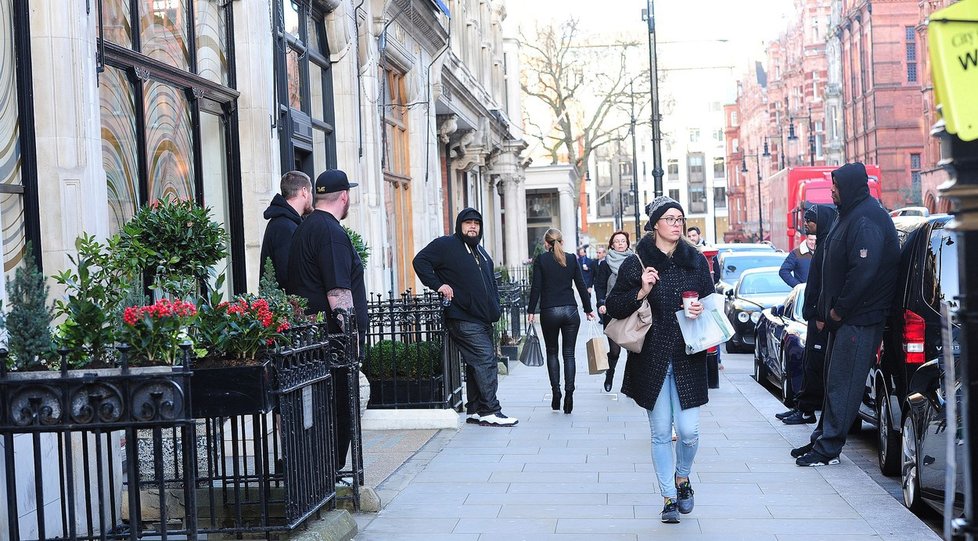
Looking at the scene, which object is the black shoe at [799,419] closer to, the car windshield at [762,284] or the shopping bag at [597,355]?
the shopping bag at [597,355]

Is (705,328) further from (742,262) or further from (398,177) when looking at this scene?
(742,262)

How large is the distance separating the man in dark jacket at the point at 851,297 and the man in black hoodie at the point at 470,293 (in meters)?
3.46

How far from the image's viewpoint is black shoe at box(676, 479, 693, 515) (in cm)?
724

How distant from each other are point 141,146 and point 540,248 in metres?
14.5

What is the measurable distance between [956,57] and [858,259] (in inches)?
225

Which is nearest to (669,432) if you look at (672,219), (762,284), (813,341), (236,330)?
(672,219)

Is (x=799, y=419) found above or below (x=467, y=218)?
below

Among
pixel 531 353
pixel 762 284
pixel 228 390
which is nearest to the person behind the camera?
pixel 228 390

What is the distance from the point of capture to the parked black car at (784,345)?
12203mm

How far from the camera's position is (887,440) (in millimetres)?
8641

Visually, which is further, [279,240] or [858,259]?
[858,259]

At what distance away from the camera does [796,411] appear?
11391 millimetres

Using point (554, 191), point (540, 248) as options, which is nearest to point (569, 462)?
point (540, 248)

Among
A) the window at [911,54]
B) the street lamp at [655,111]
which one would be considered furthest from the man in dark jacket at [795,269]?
the window at [911,54]
